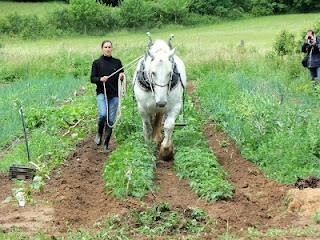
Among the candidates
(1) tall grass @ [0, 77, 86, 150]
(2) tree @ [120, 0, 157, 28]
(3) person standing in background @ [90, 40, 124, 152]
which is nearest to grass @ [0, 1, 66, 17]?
(2) tree @ [120, 0, 157, 28]

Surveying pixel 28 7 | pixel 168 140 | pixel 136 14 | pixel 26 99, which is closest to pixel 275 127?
pixel 168 140

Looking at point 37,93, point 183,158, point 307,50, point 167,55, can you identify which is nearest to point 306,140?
point 183,158

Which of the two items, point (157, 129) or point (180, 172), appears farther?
point (157, 129)

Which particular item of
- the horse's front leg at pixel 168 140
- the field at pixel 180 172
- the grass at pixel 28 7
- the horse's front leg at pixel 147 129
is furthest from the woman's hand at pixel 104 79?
the grass at pixel 28 7

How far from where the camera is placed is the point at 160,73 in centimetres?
793

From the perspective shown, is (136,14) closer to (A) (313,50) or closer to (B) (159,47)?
(A) (313,50)

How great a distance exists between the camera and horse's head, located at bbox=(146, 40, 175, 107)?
7883mm

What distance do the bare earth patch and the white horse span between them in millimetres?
700

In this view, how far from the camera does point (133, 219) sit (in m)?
5.47

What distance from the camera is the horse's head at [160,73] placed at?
788 centimetres

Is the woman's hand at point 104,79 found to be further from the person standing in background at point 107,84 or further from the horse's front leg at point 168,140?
the horse's front leg at point 168,140

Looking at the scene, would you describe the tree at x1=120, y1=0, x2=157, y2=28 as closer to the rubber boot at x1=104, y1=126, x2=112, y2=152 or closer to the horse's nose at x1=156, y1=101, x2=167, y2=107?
the rubber boot at x1=104, y1=126, x2=112, y2=152

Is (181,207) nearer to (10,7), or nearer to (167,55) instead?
(167,55)

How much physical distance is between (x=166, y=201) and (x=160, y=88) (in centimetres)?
197
